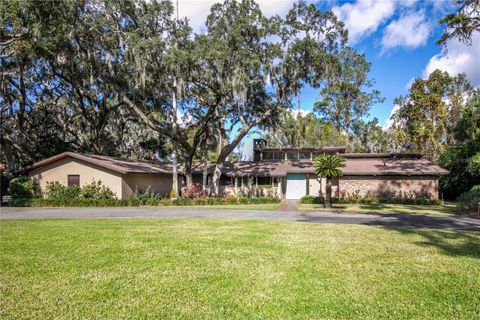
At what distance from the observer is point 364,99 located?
35719 millimetres

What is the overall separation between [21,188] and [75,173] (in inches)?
145

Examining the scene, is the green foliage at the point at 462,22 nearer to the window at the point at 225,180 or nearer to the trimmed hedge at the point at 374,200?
the trimmed hedge at the point at 374,200

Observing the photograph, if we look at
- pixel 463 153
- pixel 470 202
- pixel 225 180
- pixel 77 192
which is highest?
pixel 463 153

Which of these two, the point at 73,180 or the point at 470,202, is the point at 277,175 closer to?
the point at 470,202

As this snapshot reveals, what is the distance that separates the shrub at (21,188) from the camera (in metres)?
22.6

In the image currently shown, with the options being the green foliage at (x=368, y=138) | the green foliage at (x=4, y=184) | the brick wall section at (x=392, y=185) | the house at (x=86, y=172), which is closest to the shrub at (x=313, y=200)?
the brick wall section at (x=392, y=185)

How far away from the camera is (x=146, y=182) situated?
25750 mm

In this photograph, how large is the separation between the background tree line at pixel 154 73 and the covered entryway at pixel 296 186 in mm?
4731

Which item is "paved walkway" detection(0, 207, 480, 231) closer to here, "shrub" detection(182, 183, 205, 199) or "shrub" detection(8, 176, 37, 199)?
"shrub" detection(182, 183, 205, 199)

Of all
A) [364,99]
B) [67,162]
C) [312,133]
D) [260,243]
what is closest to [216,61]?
[67,162]

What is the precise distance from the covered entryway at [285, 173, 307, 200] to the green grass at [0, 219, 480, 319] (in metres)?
17.5

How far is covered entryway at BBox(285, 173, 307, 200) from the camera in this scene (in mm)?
26344

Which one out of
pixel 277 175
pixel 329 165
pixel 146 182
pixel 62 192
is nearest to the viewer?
pixel 329 165

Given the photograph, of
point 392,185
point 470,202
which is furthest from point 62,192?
point 470,202
